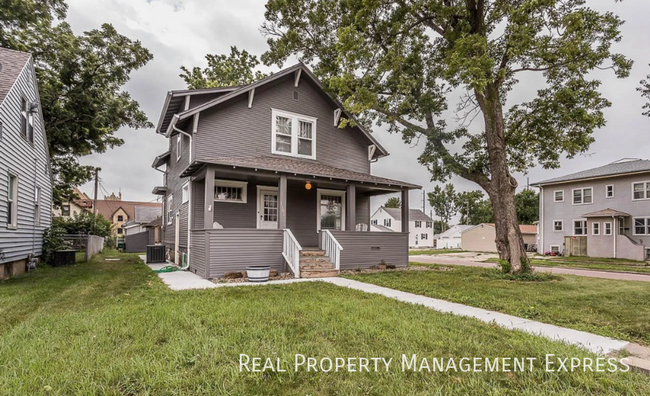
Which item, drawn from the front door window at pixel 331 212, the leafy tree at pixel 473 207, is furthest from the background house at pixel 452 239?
the front door window at pixel 331 212

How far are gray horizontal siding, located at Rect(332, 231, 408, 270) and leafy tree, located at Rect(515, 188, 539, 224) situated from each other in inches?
1808

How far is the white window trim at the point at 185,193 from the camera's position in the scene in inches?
451

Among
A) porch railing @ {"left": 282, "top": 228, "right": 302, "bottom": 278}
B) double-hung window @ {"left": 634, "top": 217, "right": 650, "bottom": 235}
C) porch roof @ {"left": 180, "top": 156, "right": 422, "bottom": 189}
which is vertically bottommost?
porch railing @ {"left": 282, "top": 228, "right": 302, "bottom": 278}

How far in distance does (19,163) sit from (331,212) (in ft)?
33.5

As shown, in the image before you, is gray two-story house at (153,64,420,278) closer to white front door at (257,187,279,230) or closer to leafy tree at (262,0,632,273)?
white front door at (257,187,279,230)

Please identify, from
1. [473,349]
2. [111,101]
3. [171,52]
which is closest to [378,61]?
[473,349]

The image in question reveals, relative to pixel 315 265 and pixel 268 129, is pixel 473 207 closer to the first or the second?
pixel 268 129

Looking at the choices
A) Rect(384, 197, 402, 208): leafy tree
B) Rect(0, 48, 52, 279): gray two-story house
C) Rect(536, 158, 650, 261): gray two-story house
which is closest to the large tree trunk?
Rect(0, 48, 52, 279): gray two-story house

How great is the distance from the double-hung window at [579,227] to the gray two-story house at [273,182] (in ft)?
59.2

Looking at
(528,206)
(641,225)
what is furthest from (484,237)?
(528,206)

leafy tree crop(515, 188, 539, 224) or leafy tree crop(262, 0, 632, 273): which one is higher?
leafy tree crop(262, 0, 632, 273)

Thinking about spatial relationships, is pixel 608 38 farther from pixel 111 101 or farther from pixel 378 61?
pixel 111 101

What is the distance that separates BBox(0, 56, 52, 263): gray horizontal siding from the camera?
8.43 m

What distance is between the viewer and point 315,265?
10102 mm
